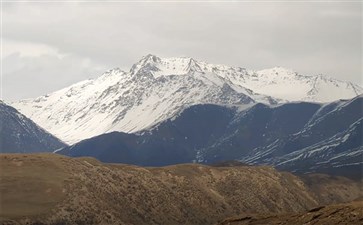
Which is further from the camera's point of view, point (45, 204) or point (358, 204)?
point (45, 204)

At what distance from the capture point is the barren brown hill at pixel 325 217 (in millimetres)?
105000

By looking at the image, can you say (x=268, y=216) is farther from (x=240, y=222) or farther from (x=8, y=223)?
(x=8, y=223)

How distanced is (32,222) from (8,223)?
24.2ft

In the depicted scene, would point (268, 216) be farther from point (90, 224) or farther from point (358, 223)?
point (90, 224)

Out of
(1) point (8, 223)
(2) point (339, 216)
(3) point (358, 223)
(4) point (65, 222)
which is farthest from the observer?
(4) point (65, 222)

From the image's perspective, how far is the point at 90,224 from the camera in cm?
19775

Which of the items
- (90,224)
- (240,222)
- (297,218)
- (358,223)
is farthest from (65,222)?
(358,223)

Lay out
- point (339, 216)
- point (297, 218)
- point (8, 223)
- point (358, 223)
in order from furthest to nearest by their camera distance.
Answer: point (8, 223)
point (297, 218)
point (339, 216)
point (358, 223)

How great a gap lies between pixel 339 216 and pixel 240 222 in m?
25.2

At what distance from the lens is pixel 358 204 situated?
110750 mm

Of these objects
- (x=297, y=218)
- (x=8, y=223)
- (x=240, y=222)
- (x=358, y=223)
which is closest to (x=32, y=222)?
(x=8, y=223)

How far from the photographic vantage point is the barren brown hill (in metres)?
105

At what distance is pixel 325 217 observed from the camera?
110 m

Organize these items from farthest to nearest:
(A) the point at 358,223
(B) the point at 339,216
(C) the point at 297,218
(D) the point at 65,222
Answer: (D) the point at 65,222 < (C) the point at 297,218 < (B) the point at 339,216 < (A) the point at 358,223
